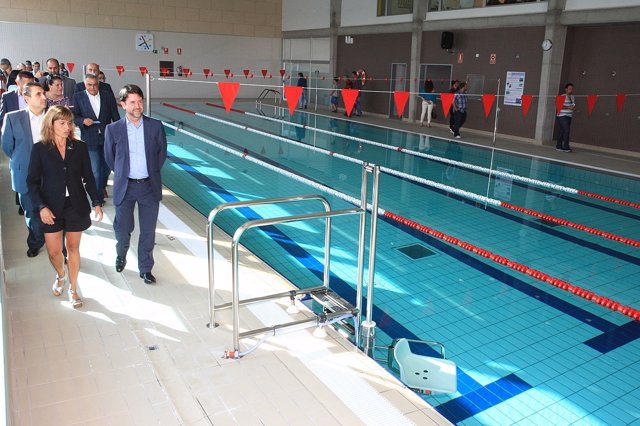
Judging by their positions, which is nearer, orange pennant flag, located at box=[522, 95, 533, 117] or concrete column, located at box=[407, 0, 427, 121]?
orange pennant flag, located at box=[522, 95, 533, 117]

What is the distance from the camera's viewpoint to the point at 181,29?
22484 millimetres

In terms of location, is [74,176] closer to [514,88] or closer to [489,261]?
[489,261]

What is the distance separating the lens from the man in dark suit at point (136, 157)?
373 cm

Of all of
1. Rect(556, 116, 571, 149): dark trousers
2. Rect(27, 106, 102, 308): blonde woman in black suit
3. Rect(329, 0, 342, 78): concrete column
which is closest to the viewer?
Rect(27, 106, 102, 308): blonde woman in black suit

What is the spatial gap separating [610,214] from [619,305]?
128 inches

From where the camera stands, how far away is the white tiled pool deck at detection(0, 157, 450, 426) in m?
2.56

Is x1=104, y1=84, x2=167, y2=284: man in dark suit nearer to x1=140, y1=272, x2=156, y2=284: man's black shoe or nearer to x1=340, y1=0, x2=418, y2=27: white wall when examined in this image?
x1=140, y1=272, x2=156, y2=284: man's black shoe

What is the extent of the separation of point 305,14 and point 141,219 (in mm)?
20321

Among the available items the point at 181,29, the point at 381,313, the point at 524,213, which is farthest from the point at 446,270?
the point at 181,29

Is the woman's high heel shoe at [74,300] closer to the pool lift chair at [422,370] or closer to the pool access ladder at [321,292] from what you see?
the pool access ladder at [321,292]

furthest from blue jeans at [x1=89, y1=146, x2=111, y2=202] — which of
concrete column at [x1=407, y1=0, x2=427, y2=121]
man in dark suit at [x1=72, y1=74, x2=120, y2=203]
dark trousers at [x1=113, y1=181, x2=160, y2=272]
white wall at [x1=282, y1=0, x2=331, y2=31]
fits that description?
white wall at [x1=282, y1=0, x2=331, y2=31]

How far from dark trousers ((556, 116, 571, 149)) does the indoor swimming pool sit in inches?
49.4

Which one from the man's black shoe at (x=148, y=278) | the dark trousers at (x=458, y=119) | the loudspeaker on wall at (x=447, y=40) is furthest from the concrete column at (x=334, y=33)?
the man's black shoe at (x=148, y=278)

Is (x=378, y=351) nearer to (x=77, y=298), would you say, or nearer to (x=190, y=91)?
(x=77, y=298)
